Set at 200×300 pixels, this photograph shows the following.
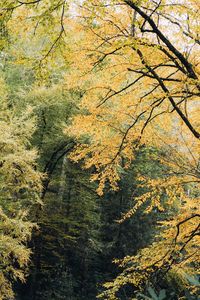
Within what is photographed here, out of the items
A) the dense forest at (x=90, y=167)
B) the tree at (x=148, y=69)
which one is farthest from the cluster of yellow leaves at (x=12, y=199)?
the tree at (x=148, y=69)

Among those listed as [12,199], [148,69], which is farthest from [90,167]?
[148,69]

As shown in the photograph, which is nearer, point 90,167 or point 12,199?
point 12,199

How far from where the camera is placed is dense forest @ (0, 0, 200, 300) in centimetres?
532

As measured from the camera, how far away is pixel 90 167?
54.0 ft

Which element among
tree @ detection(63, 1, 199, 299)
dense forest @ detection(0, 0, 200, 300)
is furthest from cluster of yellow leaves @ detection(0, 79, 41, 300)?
tree @ detection(63, 1, 199, 299)

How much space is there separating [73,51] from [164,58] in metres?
1.32

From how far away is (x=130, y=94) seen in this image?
616 cm

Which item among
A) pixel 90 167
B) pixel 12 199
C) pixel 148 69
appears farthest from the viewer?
pixel 90 167

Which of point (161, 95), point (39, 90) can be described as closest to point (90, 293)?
point (39, 90)

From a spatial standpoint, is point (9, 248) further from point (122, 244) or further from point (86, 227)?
point (122, 244)

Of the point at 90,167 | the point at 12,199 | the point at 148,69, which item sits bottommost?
the point at 148,69

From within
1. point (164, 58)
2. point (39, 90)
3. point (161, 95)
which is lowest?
point (161, 95)

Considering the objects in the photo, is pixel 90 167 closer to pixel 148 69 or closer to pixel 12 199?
pixel 12 199

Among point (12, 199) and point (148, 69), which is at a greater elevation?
point (12, 199)
